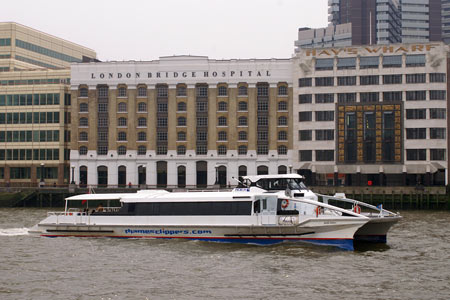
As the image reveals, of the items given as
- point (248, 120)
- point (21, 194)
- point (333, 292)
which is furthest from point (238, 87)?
point (333, 292)

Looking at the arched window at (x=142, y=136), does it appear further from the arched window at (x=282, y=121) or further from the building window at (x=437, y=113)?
the building window at (x=437, y=113)

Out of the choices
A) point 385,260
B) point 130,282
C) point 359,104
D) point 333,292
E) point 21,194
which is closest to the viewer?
point 333,292

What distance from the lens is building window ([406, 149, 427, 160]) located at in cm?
8544

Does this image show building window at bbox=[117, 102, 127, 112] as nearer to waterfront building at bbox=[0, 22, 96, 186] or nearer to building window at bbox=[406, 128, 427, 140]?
waterfront building at bbox=[0, 22, 96, 186]

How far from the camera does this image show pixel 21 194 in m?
78.9

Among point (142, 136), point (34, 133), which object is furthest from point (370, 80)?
point (34, 133)

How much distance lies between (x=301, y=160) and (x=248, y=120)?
9.20 meters

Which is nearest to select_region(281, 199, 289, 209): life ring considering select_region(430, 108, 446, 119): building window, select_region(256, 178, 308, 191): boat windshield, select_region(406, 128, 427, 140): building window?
select_region(256, 178, 308, 191): boat windshield

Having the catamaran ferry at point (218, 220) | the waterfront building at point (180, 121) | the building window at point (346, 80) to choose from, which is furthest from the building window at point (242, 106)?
the catamaran ferry at point (218, 220)

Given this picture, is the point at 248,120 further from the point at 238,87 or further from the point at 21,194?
the point at 21,194

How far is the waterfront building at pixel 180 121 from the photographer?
89.4m

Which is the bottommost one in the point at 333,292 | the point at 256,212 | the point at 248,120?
the point at 333,292

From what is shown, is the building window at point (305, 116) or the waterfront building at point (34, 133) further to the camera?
the waterfront building at point (34, 133)

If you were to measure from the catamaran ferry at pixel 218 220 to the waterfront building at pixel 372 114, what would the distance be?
49.9 meters
